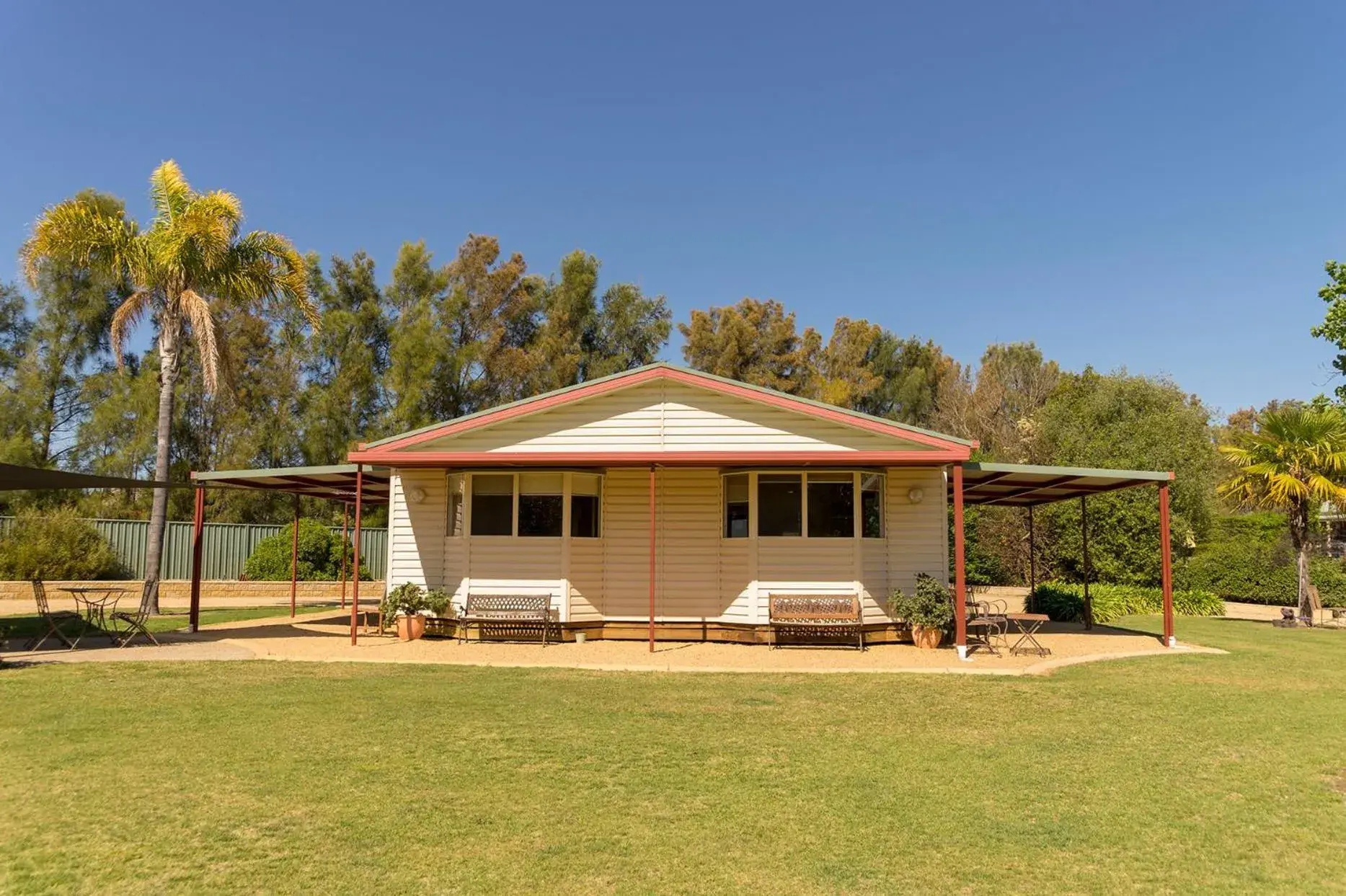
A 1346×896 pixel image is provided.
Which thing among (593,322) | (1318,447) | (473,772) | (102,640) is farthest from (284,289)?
(1318,447)

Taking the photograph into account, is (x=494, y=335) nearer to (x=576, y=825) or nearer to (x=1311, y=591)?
(x=1311, y=591)

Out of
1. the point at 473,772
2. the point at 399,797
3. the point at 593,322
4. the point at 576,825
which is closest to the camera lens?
the point at 576,825

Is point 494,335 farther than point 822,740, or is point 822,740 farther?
point 494,335

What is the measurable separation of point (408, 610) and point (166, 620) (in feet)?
20.2

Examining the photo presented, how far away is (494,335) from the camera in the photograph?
32.5 metres

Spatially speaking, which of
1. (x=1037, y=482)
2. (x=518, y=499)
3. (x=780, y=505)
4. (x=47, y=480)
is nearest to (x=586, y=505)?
(x=518, y=499)

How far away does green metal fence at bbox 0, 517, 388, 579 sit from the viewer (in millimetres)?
24625

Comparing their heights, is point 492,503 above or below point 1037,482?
below

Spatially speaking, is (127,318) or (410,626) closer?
(410,626)

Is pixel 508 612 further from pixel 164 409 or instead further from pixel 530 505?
pixel 164 409

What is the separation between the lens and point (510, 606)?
13602 millimetres

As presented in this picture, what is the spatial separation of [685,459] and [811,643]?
351 centimetres

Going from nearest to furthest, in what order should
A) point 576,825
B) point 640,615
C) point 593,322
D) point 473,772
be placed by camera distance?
point 576,825
point 473,772
point 640,615
point 593,322

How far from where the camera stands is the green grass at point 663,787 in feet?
14.3
